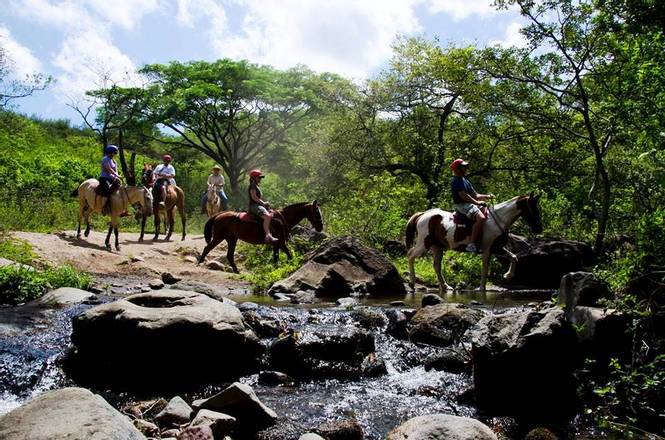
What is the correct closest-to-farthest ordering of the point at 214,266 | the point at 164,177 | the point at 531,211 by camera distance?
the point at 531,211 → the point at 214,266 → the point at 164,177

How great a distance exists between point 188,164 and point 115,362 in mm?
38973

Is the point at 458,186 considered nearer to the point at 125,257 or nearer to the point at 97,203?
the point at 125,257

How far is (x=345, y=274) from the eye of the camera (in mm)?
14328

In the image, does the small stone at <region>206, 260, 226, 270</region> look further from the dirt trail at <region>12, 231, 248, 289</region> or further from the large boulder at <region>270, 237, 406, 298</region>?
the large boulder at <region>270, 237, 406, 298</region>

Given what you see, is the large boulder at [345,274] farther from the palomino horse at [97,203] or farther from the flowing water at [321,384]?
the palomino horse at [97,203]

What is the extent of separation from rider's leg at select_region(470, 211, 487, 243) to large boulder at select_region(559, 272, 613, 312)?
6.90 meters

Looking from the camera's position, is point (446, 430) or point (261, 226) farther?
point (261, 226)

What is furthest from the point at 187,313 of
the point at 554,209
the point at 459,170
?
the point at 554,209

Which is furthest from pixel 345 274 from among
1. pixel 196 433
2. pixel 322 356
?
pixel 196 433

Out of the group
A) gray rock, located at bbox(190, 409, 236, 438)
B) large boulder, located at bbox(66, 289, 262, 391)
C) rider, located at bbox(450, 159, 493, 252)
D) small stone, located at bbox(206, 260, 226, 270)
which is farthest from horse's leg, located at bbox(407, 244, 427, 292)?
gray rock, located at bbox(190, 409, 236, 438)

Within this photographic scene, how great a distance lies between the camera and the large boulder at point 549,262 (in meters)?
15.2

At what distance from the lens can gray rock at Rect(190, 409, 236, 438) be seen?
224 inches

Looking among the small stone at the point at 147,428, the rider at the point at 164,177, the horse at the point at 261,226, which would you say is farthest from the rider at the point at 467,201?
the rider at the point at 164,177

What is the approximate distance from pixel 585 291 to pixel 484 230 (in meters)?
7.37
